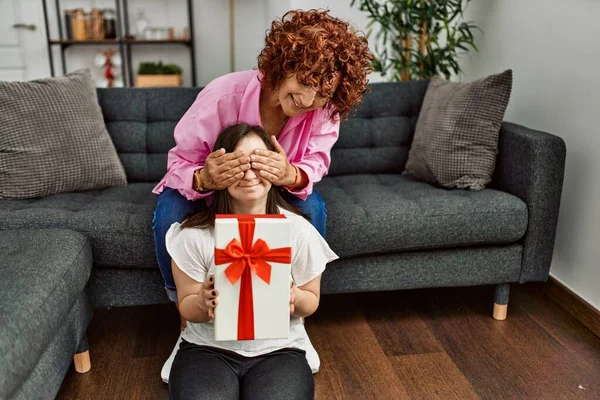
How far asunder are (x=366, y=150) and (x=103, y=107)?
1.07 m

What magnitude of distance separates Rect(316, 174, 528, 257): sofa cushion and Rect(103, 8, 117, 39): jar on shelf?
11.8 feet

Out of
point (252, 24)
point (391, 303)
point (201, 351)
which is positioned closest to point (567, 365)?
point (391, 303)

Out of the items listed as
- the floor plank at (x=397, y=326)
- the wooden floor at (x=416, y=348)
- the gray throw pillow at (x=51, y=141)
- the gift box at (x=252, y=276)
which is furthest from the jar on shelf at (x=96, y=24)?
the gift box at (x=252, y=276)

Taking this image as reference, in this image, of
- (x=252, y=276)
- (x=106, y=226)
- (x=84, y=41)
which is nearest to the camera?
(x=252, y=276)

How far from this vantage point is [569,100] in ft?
7.15

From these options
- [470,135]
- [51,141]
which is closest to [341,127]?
[470,135]

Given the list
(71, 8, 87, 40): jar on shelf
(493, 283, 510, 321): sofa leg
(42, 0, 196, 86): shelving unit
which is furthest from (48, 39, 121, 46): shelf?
(493, 283, 510, 321): sofa leg

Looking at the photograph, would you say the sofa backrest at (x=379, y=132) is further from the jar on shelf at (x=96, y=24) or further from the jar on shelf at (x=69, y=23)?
the jar on shelf at (x=69, y=23)

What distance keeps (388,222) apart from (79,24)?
3968mm

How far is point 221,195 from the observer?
1432 millimetres

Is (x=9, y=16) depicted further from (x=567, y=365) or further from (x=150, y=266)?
(x=567, y=365)

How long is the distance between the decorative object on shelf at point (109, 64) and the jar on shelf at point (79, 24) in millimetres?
209

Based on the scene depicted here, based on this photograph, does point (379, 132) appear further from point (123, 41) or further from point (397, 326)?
point (123, 41)

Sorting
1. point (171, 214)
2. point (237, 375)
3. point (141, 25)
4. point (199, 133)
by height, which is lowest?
point (237, 375)
